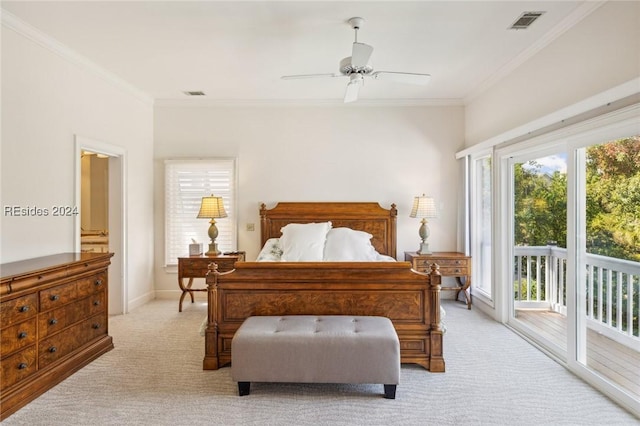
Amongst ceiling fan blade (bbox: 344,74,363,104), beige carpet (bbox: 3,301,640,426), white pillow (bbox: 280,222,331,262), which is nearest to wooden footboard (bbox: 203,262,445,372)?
beige carpet (bbox: 3,301,640,426)

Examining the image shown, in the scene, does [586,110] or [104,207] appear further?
[104,207]

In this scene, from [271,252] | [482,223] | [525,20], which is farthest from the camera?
[482,223]

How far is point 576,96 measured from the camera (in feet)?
9.68

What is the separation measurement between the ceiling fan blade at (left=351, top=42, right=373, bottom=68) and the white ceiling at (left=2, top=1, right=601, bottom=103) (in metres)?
0.30

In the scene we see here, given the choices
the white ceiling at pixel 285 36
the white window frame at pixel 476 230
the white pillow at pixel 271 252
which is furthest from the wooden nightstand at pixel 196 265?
the white window frame at pixel 476 230

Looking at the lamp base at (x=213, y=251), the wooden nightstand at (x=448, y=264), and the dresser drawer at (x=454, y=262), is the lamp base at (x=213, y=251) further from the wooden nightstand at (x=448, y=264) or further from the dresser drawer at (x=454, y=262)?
the dresser drawer at (x=454, y=262)

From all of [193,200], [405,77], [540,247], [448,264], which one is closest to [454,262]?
[448,264]

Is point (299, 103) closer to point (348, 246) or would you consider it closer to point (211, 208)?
point (211, 208)

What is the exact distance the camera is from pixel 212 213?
4992 mm

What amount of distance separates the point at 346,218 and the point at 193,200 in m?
2.25

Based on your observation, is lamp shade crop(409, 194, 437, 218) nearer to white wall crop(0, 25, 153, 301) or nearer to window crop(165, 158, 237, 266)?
window crop(165, 158, 237, 266)

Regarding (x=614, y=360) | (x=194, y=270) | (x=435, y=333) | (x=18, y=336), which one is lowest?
(x=614, y=360)

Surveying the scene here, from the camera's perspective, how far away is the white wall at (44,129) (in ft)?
9.88

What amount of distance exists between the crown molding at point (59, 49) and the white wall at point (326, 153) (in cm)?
91
